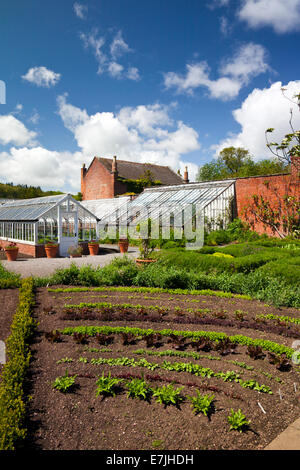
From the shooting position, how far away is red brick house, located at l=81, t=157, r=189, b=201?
40.3 meters

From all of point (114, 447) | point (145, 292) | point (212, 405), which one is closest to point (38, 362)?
point (114, 447)

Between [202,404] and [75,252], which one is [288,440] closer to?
[202,404]

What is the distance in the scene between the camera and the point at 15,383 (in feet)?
13.2

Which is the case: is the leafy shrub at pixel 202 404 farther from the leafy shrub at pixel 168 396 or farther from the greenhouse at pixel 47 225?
the greenhouse at pixel 47 225

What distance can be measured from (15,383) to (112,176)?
1461 inches

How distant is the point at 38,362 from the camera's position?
16.0 feet

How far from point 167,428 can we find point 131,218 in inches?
938

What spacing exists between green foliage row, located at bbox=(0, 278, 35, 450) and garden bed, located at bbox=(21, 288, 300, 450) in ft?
0.59

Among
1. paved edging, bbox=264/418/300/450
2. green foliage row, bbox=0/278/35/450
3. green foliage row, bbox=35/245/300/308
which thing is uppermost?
green foliage row, bbox=35/245/300/308

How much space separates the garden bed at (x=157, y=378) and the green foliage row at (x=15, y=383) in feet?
0.59

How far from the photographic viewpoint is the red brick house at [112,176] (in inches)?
1587

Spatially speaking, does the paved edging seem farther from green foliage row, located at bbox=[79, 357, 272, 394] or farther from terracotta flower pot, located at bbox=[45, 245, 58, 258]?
terracotta flower pot, located at bbox=[45, 245, 58, 258]

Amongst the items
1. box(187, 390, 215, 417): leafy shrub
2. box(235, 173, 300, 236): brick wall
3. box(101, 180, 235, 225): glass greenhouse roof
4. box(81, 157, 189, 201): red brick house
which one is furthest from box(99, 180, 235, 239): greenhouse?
box(187, 390, 215, 417): leafy shrub

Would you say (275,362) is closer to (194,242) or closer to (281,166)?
(194,242)
